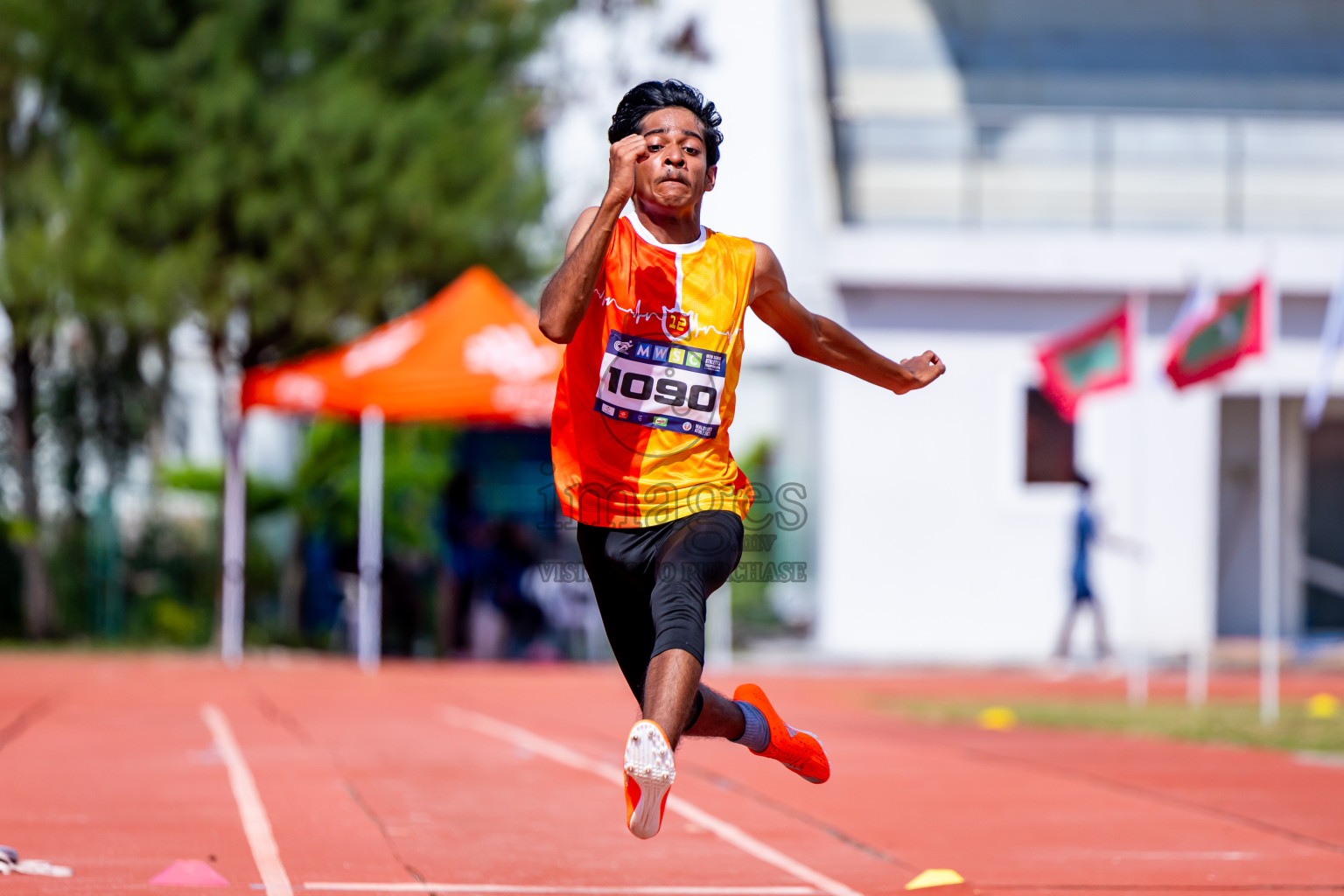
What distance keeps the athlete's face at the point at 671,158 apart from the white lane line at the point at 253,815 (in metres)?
2.41

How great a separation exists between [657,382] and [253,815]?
350cm

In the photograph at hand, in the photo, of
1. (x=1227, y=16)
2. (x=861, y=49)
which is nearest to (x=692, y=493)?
(x=861, y=49)

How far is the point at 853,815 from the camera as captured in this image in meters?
7.85

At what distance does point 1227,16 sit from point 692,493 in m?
19.2

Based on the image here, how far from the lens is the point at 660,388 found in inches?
190

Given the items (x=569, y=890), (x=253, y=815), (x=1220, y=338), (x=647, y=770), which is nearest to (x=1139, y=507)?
(x=1220, y=338)

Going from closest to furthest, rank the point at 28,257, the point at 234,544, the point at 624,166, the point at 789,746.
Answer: the point at 624,166 < the point at 789,746 < the point at 234,544 < the point at 28,257

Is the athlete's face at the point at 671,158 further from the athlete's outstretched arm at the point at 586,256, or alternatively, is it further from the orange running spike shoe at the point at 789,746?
the orange running spike shoe at the point at 789,746

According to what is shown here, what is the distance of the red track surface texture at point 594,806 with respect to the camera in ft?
20.4

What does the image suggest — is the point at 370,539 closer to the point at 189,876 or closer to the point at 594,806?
the point at 594,806

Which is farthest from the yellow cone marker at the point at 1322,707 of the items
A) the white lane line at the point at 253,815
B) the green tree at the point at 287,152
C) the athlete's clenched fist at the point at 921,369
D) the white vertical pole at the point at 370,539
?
the green tree at the point at 287,152

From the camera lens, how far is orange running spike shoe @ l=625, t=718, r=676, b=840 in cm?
435

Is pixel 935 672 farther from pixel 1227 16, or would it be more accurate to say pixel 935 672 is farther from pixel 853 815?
pixel 853 815

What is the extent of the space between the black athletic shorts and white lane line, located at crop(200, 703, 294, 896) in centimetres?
141
